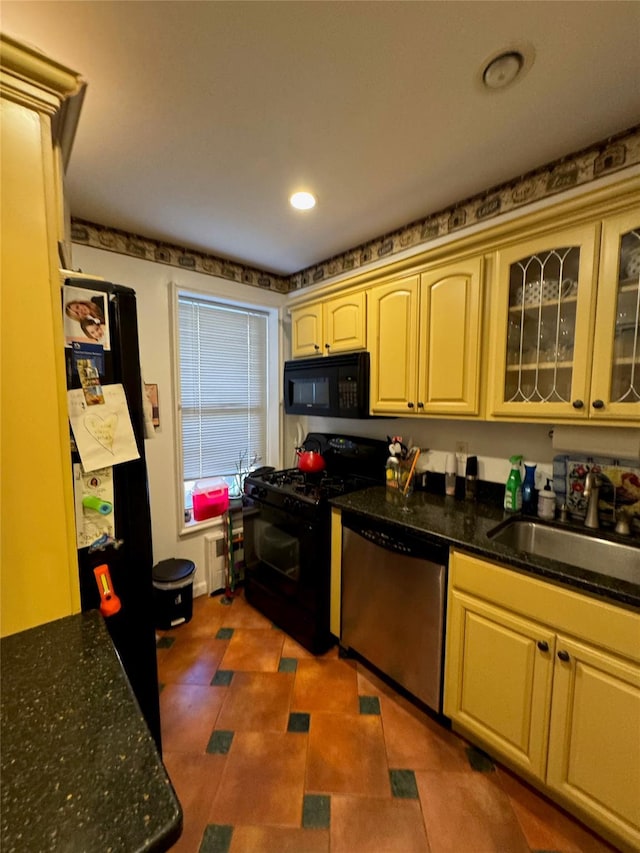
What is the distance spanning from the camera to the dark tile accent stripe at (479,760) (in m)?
1.45

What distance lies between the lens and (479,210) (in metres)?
1.83

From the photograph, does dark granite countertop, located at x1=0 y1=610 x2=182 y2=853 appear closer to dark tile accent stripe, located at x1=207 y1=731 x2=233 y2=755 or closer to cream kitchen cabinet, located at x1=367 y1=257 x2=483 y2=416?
dark tile accent stripe, located at x1=207 y1=731 x2=233 y2=755

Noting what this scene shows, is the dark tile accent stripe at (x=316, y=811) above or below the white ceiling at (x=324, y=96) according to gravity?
below

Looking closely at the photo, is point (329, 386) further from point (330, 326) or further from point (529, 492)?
point (529, 492)

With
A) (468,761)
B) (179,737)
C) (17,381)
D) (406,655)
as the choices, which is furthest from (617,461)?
(179,737)

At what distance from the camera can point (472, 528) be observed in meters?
1.59

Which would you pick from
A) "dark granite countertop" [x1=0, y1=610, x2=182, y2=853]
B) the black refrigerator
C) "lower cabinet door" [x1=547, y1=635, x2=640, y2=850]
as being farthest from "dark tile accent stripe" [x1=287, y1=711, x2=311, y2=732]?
"dark granite countertop" [x1=0, y1=610, x2=182, y2=853]

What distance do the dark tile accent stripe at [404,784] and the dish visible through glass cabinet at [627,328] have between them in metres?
1.68

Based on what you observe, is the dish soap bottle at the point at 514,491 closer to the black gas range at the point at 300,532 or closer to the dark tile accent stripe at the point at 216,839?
the black gas range at the point at 300,532

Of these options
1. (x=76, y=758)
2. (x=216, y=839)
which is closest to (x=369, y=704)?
(x=216, y=839)

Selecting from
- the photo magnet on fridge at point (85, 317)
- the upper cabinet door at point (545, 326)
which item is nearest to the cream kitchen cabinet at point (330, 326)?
the upper cabinet door at point (545, 326)

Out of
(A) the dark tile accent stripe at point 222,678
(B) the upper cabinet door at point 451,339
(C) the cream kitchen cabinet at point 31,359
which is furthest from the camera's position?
(A) the dark tile accent stripe at point 222,678

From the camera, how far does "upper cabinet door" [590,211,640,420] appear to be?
1307 mm

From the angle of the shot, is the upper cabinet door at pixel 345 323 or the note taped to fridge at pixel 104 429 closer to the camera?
the note taped to fridge at pixel 104 429
